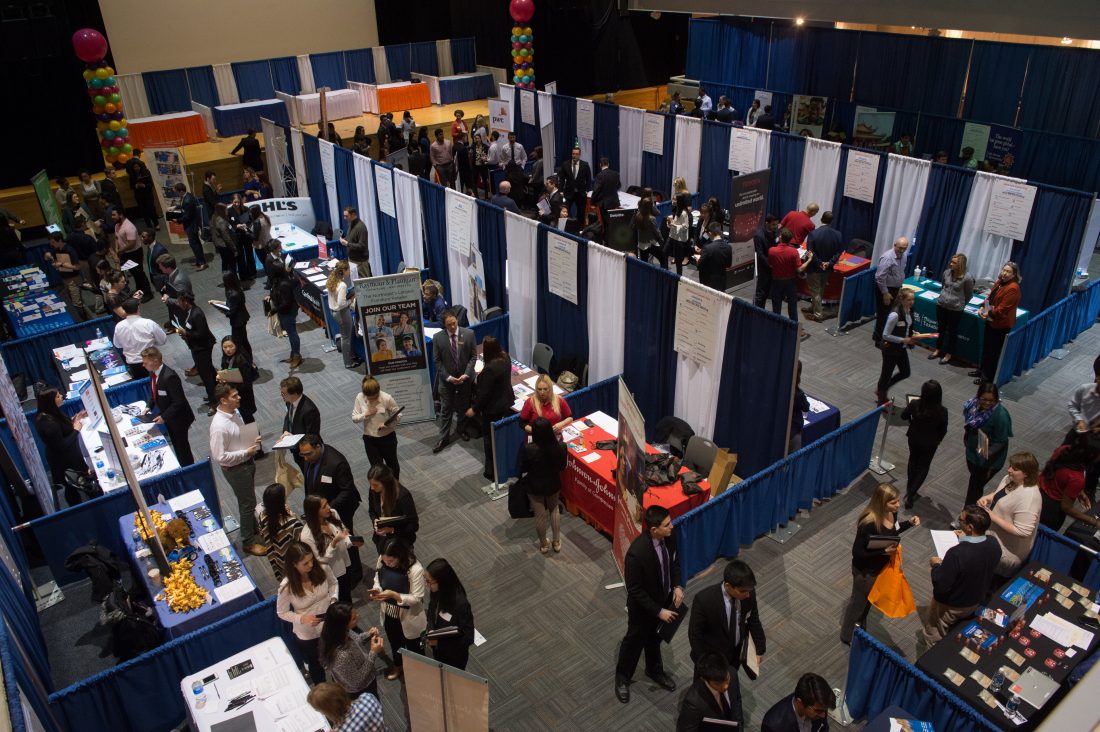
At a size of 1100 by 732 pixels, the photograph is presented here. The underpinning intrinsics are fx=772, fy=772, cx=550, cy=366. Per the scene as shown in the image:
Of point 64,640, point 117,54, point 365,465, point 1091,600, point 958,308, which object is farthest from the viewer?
point 117,54

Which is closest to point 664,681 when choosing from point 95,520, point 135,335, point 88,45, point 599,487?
point 599,487

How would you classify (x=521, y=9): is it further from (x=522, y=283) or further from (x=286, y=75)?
(x=522, y=283)

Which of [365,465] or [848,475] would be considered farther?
[365,465]

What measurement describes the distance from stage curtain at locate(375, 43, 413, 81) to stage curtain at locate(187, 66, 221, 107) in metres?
4.87

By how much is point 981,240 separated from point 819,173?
2501 mm

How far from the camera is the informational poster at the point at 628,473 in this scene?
5.34 m

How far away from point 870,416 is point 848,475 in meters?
0.57

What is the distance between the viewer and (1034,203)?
350 inches

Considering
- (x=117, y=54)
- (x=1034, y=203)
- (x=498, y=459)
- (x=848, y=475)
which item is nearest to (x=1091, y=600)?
(x=848, y=475)

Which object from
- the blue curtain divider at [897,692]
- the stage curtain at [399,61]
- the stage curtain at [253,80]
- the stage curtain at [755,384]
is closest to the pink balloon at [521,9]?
the stage curtain at [399,61]

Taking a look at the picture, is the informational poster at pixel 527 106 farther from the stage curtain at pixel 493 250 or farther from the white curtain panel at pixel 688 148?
the stage curtain at pixel 493 250

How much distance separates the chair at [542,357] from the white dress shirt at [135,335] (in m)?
3.94

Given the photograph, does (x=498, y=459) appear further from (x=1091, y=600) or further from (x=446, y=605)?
(x=1091, y=600)

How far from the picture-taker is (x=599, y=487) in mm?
6344
